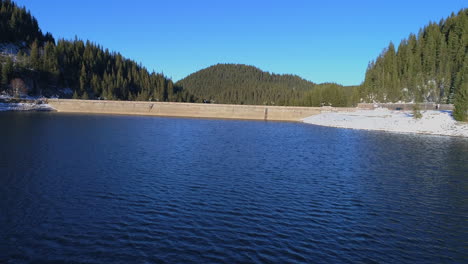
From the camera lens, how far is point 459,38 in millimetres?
147625

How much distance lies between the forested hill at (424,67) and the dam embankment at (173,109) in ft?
147

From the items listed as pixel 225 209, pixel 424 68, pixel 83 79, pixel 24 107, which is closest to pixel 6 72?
pixel 24 107

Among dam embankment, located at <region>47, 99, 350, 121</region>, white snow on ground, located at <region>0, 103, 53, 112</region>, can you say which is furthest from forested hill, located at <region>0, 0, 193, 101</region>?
dam embankment, located at <region>47, 99, 350, 121</region>

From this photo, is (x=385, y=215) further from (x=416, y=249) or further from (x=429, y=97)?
(x=429, y=97)

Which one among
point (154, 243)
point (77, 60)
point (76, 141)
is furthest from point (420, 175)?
point (77, 60)

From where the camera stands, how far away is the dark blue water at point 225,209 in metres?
14.3

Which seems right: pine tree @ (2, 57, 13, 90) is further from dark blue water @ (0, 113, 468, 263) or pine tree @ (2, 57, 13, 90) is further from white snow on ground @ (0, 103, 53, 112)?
dark blue water @ (0, 113, 468, 263)

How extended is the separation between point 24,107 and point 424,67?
16191 centimetres

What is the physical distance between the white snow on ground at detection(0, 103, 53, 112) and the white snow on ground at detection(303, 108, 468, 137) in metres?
106

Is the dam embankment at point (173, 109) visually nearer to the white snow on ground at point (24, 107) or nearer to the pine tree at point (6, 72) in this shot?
the white snow on ground at point (24, 107)

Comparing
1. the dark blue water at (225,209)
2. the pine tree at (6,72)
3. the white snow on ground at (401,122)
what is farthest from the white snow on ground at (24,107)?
the white snow on ground at (401,122)

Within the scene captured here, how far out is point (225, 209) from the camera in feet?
64.9

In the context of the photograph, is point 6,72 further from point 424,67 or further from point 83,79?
point 424,67

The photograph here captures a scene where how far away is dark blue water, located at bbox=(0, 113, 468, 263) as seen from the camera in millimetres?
14289
